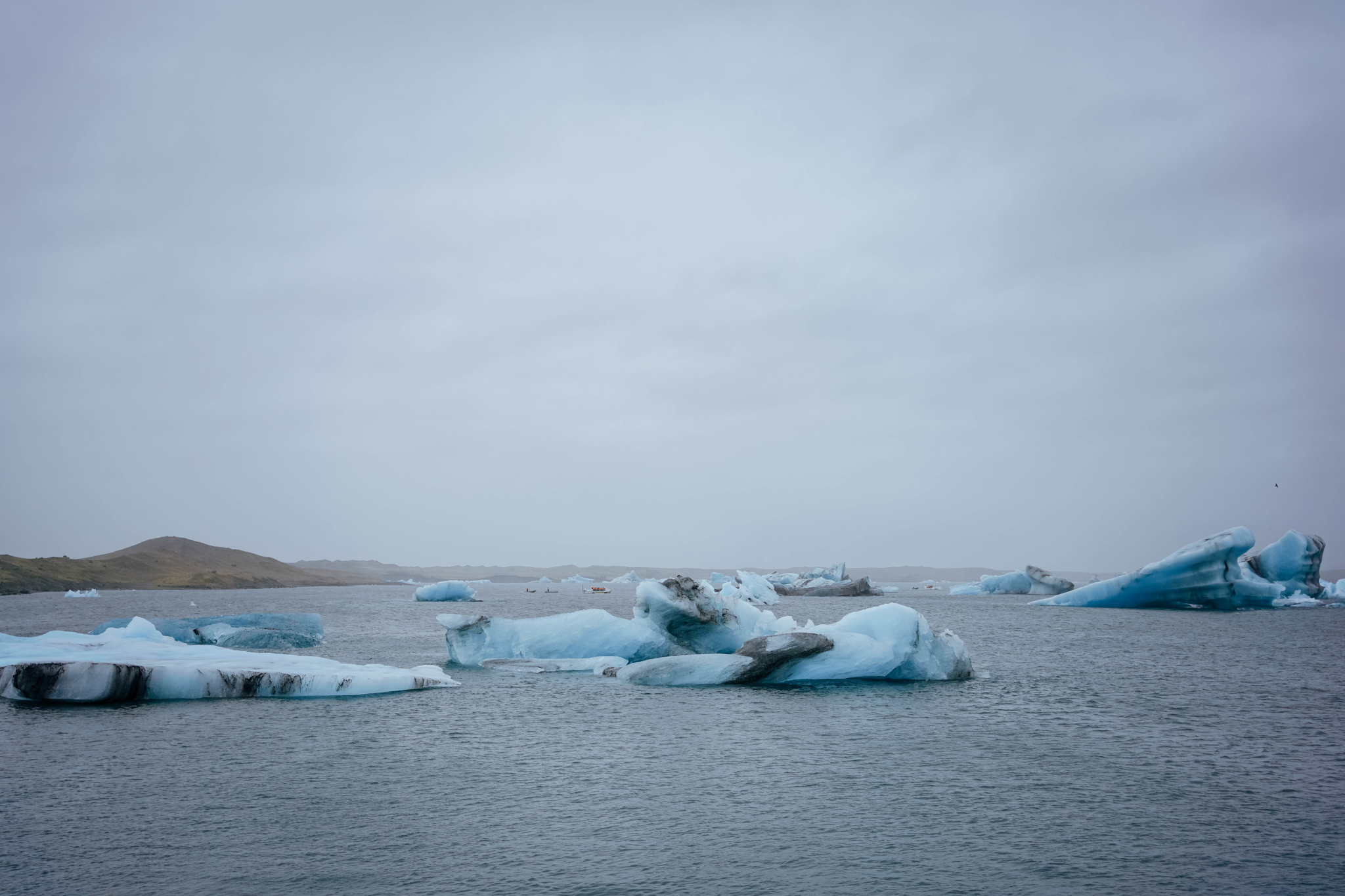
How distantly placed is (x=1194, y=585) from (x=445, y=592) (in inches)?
2006

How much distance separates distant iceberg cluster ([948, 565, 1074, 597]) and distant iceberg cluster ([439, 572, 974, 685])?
5726 centimetres

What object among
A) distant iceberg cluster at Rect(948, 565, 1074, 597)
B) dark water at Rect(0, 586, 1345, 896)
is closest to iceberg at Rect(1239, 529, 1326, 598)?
distant iceberg cluster at Rect(948, 565, 1074, 597)

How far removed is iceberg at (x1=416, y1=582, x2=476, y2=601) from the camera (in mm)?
63188

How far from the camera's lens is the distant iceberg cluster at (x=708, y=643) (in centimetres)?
2084

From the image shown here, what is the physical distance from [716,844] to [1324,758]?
1125 cm

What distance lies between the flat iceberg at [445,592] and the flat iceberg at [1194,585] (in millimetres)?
43110

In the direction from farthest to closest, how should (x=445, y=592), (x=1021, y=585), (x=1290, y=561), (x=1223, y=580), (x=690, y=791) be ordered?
Result: (x=1021, y=585) < (x=445, y=592) < (x=1290, y=561) < (x=1223, y=580) < (x=690, y=791)

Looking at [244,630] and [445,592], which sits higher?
[244,630]

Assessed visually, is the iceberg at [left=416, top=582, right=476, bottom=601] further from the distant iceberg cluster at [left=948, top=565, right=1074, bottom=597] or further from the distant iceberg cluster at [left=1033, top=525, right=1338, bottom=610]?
the distant iceberg cluster at [left=948, top=565, right=1074, bottom=597]

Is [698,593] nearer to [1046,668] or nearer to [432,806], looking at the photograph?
[1046,668]

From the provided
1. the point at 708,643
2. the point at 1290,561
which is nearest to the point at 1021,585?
the point at 1290,561

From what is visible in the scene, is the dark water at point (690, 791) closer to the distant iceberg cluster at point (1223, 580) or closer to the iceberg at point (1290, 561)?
the distant iceberg cluster at point (1223, 580)

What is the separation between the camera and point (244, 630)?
2875 cm

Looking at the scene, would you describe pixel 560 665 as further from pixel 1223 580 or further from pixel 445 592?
pixel 445 592
